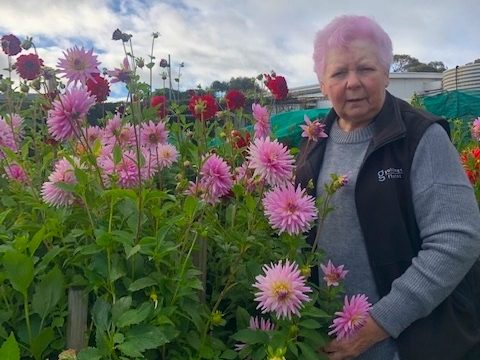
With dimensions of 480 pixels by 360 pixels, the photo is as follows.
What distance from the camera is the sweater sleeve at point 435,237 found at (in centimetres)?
142

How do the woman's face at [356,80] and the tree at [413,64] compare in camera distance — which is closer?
the woman's face at [356,80]

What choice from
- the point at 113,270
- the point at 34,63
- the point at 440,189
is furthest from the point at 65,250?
the point at 440,189

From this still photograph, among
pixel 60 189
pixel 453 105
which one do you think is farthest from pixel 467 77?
pixel 60 189

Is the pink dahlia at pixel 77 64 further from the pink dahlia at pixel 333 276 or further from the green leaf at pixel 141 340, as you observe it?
the pink dahlia at pixel 333 276

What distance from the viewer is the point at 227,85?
248 centimetres

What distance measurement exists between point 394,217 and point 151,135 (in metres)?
0.66

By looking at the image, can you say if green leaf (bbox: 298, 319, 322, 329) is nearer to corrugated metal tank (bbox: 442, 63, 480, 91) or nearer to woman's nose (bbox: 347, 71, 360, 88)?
woman's nose (bbox: 347, 71, 360, 88)

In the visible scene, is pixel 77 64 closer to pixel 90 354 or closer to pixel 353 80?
pixel 90 354

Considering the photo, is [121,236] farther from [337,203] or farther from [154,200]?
[337,203]

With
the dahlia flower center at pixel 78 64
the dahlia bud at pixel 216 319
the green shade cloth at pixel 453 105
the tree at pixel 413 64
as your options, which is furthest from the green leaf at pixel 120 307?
the tree at pixel 413 64

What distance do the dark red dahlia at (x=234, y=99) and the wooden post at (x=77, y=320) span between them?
105 centimetres

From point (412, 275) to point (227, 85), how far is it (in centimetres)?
131

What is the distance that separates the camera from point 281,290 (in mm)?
1171

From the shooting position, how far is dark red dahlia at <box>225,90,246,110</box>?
1.99 metres
